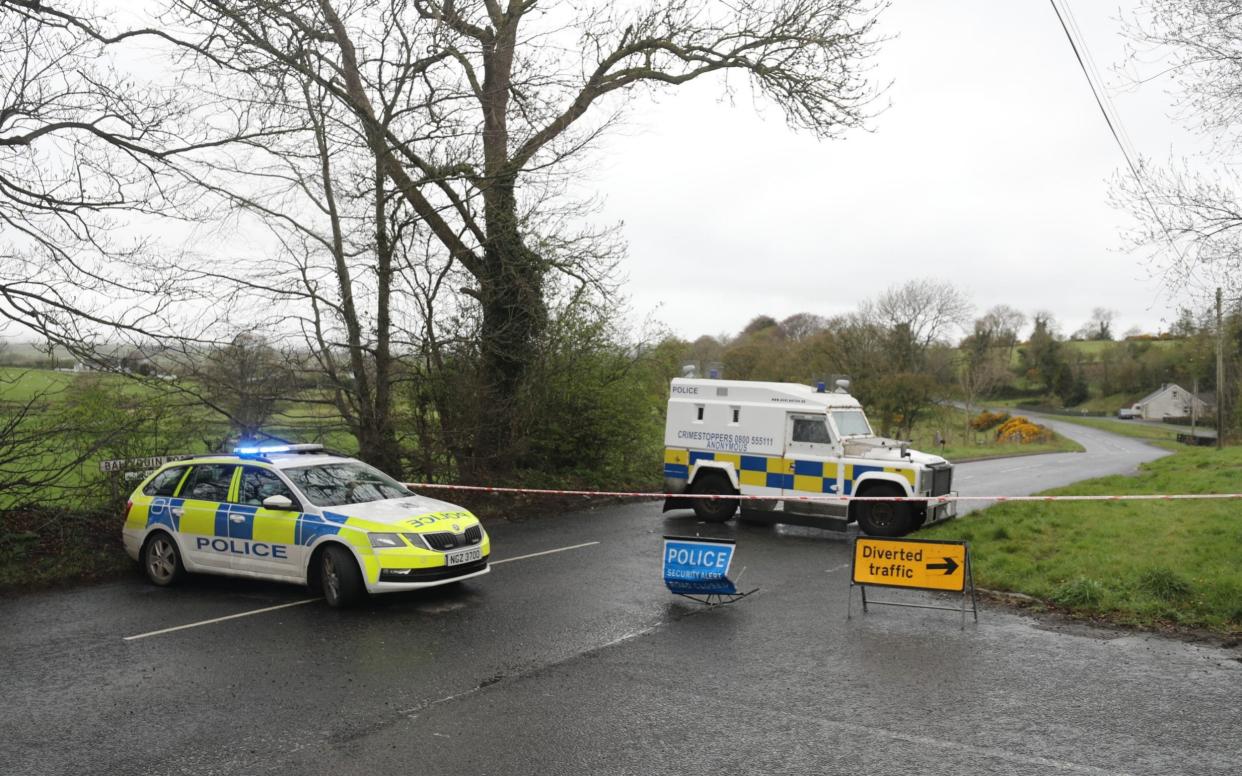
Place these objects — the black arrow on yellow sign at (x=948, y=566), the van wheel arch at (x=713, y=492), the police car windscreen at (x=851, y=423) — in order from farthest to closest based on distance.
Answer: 1. the van wheel arch at (x=713, y=492)
2. the police car windscreen at (x=851, y=423)
3. the black arrow on yellow sign at (x=948, y=566)

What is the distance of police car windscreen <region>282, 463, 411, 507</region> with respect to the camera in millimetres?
10125

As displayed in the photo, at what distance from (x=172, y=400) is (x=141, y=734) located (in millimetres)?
8088

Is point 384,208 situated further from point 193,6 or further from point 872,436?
point 872,436

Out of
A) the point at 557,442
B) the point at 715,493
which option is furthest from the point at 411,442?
the point at 715,493

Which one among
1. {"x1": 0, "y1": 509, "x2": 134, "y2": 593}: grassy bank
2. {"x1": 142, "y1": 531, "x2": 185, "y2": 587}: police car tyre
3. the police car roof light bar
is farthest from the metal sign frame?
{"x1": 0, "y1": 509, "x2": 134, "y2": 593}: grassy bank

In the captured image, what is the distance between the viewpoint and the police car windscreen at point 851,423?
1521 centimetres

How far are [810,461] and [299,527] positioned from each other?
8484 millimetres

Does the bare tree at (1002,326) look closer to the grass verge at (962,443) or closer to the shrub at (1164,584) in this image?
the grass verge at (962,443)

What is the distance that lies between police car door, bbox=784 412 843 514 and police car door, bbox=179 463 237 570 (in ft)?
28.8

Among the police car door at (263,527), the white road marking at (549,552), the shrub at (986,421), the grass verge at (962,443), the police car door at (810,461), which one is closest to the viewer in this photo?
the police car door at (263,527)

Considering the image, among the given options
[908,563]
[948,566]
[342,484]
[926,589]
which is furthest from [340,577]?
[948,566]

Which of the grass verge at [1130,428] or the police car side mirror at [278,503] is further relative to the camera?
the grass verge at [1130,428]

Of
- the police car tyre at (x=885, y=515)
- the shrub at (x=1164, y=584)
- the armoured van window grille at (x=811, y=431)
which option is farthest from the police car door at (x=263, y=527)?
the shrub at (x=1164, y=584)

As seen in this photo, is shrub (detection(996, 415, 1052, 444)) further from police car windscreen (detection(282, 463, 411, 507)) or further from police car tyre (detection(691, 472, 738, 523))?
police car windscreen (detection(282, 463, 411, 507))
